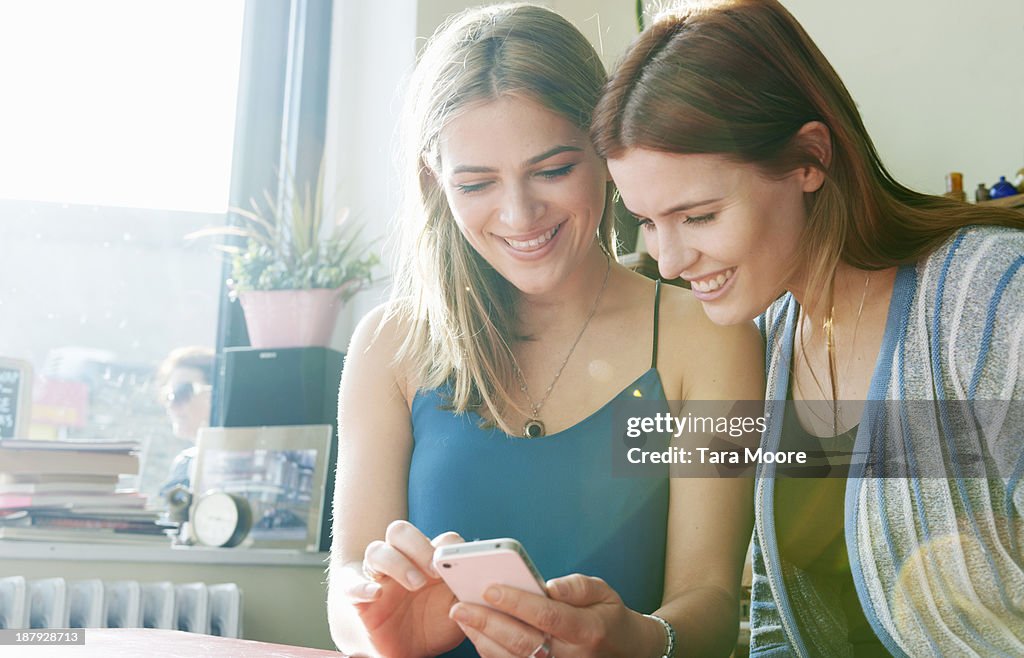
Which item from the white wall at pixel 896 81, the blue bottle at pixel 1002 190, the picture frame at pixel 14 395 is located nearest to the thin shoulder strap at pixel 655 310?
the white wall at pixel 896 81

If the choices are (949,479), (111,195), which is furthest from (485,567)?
(111,195)

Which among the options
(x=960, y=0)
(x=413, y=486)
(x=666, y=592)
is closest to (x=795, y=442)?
(x=666, y=592)

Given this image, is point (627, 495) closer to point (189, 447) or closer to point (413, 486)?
point (413, 486)

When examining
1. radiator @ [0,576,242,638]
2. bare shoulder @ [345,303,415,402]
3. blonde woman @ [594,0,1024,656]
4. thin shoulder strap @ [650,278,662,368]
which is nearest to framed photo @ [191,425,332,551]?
radiator @ [0,576,242,638]

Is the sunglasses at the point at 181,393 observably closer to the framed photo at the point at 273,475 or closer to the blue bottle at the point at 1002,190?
the framed photo at the point at 273,475

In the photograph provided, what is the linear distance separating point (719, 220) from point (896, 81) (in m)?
1.46

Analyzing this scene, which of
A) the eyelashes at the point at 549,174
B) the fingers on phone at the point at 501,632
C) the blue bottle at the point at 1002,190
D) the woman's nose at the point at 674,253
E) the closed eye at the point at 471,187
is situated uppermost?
the blue bottle at the point at 1002,190

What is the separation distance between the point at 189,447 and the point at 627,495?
1712 millimetres

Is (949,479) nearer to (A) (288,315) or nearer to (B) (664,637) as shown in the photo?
(B) (664,637)

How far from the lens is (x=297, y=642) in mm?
2406

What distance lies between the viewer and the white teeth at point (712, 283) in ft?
3.86

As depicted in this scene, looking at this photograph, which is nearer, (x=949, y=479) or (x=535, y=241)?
(x=949, y=479)

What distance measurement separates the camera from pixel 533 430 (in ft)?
4.36

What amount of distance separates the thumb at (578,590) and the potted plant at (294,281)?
5.48 feet
